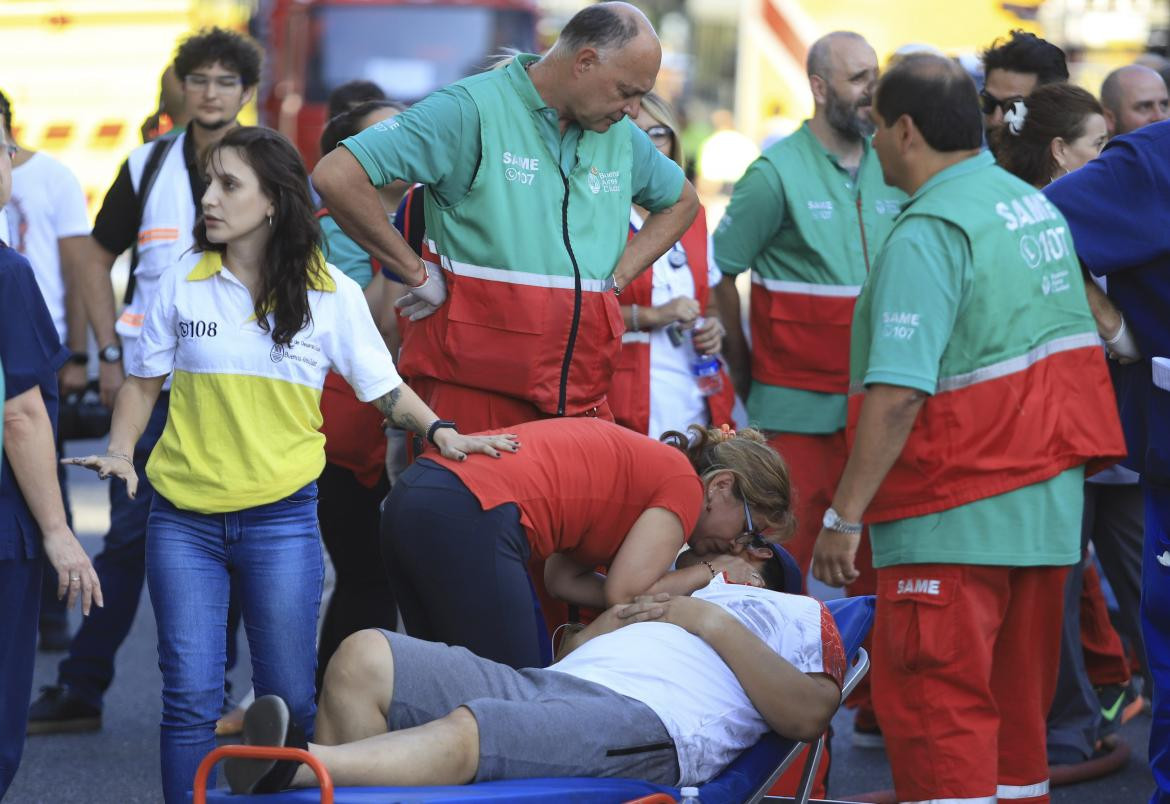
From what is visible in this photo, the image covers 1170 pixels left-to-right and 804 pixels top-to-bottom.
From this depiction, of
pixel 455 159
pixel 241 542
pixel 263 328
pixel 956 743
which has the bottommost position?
pixel 956 743

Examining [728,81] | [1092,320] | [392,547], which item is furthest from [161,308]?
[728,81]

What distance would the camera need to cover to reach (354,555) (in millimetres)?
5578

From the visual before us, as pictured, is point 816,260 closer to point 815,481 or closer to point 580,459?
point 815,481

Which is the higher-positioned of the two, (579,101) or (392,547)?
(579,101)

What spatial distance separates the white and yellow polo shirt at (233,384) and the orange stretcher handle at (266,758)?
114cm

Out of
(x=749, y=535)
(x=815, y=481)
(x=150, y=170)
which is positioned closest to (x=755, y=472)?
(x=749, y=535)

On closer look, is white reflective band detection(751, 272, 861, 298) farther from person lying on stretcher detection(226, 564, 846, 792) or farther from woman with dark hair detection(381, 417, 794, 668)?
person lying on stretcher detection(226, 564, 846, 792)

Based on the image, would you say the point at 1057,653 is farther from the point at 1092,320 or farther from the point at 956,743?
the point at 1092,320

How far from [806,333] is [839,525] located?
1762 millimetres

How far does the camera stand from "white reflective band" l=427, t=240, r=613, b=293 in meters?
4.57

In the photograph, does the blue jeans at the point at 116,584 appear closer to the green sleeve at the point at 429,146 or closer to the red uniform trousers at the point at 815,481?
the green sleeve at the point at 429,146

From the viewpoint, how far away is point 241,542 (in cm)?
429

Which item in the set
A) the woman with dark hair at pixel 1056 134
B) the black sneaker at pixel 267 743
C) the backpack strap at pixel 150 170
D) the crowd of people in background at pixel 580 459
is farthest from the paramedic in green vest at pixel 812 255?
the black sneaker at pixel 267 743

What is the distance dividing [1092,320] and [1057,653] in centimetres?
88
